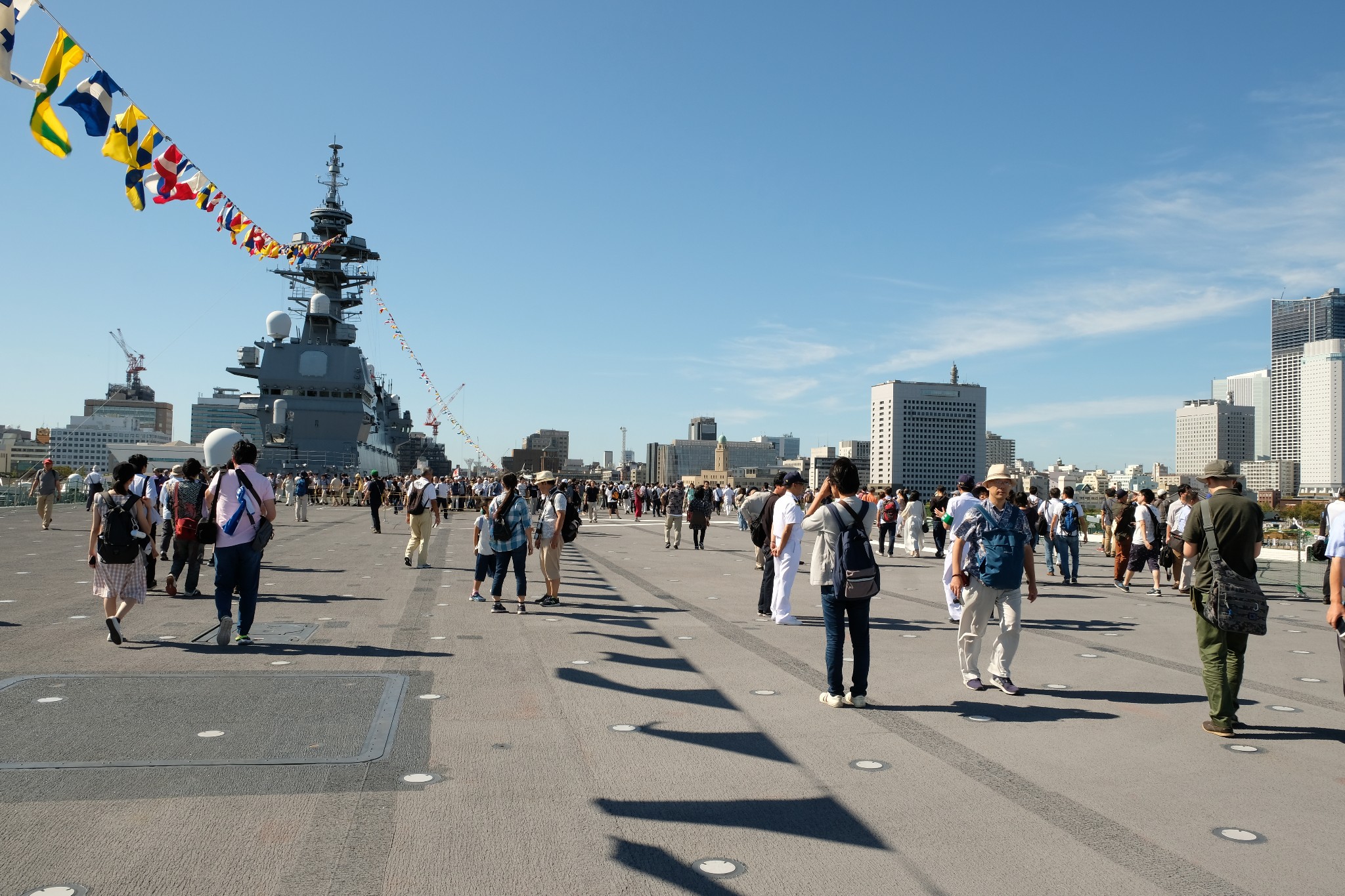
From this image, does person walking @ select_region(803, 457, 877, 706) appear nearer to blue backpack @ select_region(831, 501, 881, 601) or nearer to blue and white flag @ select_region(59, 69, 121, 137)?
blue backpack @ select_region(831, 501, 881, 601)

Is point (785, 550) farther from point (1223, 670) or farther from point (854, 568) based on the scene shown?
point (1223, 670)

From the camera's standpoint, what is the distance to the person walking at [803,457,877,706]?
6352 millimetres

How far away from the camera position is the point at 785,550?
10445 millimetres

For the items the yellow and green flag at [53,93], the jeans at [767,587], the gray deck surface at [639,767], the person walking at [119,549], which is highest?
the yellow and green flag at [53,93]

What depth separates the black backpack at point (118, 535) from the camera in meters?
8.05

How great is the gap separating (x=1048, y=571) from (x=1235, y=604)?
500 inches

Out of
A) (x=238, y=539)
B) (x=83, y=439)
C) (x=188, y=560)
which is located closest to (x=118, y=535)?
(x=238, y=539)

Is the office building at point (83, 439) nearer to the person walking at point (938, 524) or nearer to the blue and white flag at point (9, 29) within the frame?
the person walking at point (938, 524)

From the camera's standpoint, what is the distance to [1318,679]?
757cm

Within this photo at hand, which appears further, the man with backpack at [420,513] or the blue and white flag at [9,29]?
the man with backpack at [420,513]

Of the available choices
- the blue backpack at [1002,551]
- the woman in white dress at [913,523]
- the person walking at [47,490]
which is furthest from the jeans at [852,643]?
the person walking at [47,490]

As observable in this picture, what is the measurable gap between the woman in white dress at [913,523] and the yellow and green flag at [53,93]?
56.0 feet

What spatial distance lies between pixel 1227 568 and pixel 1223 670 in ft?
2.13

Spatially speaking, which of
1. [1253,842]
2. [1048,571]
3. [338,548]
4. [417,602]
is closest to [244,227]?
[338,548]
